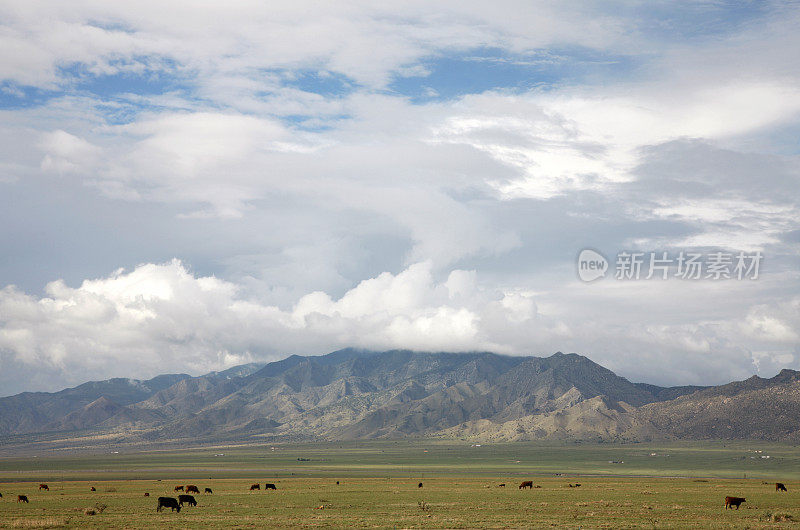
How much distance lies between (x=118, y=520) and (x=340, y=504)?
21913 millimetres

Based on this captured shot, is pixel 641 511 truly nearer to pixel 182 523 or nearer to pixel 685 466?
pixel 182 523

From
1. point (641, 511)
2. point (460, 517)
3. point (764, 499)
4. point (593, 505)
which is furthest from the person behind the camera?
point (764, 499)

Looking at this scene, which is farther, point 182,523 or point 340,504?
point 340,504

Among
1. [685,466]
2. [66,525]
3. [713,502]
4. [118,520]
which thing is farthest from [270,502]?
[685,466]

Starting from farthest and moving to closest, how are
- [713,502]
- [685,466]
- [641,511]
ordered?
1. [685,466]
2. [713,502]
3. [641,511]

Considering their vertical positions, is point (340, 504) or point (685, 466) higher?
point (340, 504)

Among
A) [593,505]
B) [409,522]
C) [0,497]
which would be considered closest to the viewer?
[409,522]

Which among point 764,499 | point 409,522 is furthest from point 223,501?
point 764,499

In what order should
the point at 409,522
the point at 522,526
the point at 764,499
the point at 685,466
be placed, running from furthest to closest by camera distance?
the point at 685,466, the point at 764,499, the point at 409,522, the point at 522,526

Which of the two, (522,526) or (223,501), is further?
(223,501)

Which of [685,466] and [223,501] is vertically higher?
[223,501]

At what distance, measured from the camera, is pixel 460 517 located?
50188 mm

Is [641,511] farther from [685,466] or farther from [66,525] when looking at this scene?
[685,466]

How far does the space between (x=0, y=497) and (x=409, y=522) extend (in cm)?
5537
